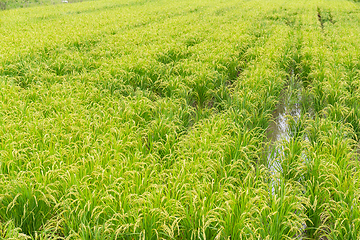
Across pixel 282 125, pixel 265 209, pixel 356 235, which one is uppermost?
pixel 265 209

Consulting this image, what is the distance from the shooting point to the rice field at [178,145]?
96.7 inches

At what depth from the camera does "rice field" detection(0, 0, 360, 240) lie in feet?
8.05

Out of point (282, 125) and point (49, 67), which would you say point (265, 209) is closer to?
point (282, 125)

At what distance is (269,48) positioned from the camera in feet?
28.0

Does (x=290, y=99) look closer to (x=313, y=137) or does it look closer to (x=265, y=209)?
(x=313, y=137)

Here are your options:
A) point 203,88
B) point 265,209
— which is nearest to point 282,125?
point 203,88

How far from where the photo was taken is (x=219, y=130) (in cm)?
409

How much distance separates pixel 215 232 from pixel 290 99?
14.1 feet

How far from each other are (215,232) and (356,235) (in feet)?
4.11

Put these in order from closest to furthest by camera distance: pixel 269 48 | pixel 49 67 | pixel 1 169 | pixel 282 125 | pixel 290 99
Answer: pixel 1 169 < pixel 282 125 < pixel 290 99 < pixel 49 67 < pixel 269 48

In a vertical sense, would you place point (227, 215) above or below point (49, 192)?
below

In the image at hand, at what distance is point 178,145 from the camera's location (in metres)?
3.87

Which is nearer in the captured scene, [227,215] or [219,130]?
[227,215]

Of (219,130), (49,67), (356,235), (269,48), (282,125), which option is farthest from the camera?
(269,48)
